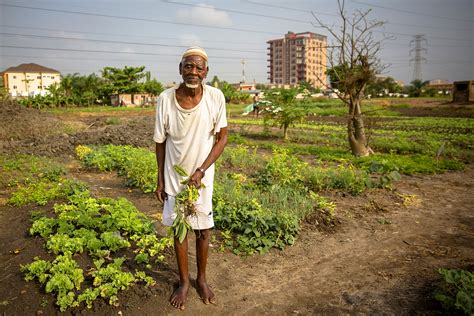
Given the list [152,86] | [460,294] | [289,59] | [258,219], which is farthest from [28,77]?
[460,294]

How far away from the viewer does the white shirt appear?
2.81m

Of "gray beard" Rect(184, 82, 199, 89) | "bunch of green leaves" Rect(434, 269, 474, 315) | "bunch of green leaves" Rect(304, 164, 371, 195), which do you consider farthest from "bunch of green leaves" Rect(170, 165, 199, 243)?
"bunch of green leaves" Rect(304, 164, 371, 195)

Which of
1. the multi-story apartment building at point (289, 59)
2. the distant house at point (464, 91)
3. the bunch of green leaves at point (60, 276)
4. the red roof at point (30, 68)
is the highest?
the multi-story apartment building at point (289, 59)

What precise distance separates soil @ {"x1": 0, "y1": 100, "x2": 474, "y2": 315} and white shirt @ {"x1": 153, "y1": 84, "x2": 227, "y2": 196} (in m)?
1.14

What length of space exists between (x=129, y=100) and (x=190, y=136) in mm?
44134

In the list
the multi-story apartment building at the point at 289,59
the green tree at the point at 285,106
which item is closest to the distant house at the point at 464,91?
the green tree at the point at 285,106

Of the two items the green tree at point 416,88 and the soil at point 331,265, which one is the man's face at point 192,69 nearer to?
the soil at point 331,265

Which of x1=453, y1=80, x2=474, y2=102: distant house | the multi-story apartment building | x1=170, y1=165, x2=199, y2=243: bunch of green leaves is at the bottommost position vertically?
x1=170, y1=165, x2=199, y2=243: bunch of green leaves

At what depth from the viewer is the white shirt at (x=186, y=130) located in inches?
111

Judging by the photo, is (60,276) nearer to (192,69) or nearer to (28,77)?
(192,69)

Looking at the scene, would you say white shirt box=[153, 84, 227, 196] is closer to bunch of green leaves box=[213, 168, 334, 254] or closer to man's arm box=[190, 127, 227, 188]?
man's arm box=[190, 127, 227, 188]

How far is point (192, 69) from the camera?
9.05ft

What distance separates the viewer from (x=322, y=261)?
395cm

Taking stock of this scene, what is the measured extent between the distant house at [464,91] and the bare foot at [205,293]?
34.0 meters
